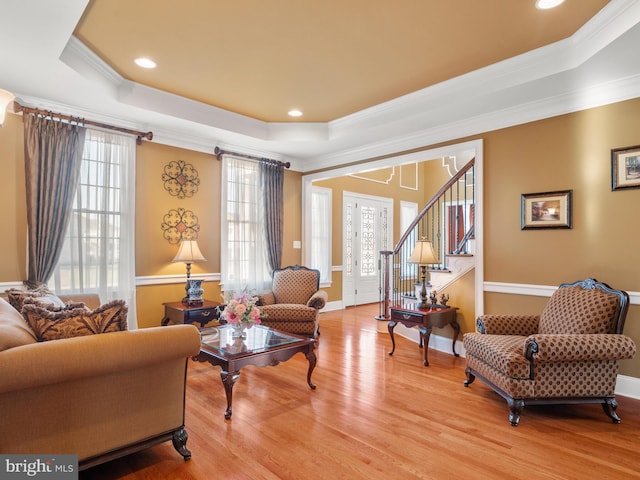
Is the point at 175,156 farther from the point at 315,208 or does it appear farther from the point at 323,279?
the point at 323,279

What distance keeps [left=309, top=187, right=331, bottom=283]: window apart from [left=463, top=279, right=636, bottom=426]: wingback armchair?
14.9 feet

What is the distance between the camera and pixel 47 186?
3.91m

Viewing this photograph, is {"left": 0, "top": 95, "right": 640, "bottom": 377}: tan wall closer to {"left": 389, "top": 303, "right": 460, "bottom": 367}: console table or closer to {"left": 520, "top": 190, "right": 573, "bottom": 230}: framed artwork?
{"left": 520, "top": 190, "right": 573, "bottom": 230}: framed artwork

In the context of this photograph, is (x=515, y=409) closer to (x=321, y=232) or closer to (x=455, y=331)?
(x=455, y=331)

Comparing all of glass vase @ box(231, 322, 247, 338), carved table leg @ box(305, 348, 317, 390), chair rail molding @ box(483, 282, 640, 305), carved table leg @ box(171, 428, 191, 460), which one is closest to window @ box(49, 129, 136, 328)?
glass vase @ box(231, 322, 247, 338)

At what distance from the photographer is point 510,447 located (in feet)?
7.94

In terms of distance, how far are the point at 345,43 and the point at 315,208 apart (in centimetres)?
434

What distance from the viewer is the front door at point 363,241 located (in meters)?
7.91

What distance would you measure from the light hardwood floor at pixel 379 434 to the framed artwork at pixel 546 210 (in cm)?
170

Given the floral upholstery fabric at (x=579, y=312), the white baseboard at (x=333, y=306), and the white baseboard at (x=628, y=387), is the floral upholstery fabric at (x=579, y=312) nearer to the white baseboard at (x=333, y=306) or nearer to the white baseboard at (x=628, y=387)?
the white baseboard at (x=628, y=387)

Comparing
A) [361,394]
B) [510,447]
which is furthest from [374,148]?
[510,447]

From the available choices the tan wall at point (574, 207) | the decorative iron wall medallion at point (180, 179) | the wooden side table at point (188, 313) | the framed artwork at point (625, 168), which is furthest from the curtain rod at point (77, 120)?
the framed artwork at point (625, 168)

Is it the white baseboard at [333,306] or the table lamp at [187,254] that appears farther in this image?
the white baseboard at [333,306]

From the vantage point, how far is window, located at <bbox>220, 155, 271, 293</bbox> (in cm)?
555
